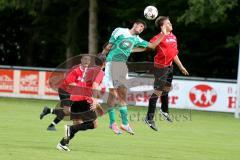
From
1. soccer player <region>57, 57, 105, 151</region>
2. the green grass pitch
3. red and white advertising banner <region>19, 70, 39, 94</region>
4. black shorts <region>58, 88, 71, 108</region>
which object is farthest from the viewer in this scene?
red and white advertising banner <region>19, 70, 39, 94</region>

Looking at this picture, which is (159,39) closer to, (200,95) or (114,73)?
(114,73)

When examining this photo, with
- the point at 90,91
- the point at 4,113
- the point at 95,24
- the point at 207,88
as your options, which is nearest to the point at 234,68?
the point at 95,24

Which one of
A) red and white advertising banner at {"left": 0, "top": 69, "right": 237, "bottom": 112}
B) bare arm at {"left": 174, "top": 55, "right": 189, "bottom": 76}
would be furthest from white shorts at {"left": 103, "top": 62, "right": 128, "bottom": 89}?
red and white advertising banner at {"left": 0, "top": 69, "right": 237, "bottom": 112}

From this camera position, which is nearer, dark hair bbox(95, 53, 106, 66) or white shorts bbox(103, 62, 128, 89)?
dark hair bbox(95, 53, 106, 66)

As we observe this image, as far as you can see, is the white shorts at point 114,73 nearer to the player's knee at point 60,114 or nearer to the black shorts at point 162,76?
the black shorts at point 162,76

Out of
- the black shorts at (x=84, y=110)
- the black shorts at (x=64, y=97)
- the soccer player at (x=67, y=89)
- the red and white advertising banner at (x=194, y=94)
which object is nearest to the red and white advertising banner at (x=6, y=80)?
the red and white advertising banner at (x=194, y=94)

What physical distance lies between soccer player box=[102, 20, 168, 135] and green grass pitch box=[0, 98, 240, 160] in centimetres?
75

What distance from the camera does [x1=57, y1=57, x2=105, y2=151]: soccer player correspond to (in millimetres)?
15333

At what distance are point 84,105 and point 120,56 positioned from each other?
274 cm

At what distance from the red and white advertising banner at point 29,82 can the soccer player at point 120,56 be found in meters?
17.5

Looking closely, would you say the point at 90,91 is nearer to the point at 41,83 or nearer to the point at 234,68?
the point at 41,83

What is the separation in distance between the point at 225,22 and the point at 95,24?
6.78m

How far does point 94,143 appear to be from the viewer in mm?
17484

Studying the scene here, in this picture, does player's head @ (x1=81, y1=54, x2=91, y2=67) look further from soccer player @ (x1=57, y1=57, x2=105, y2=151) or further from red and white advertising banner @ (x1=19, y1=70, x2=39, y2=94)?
red and white advertising banner @ (x1=19, y1=70, x2=39, y2=94)
